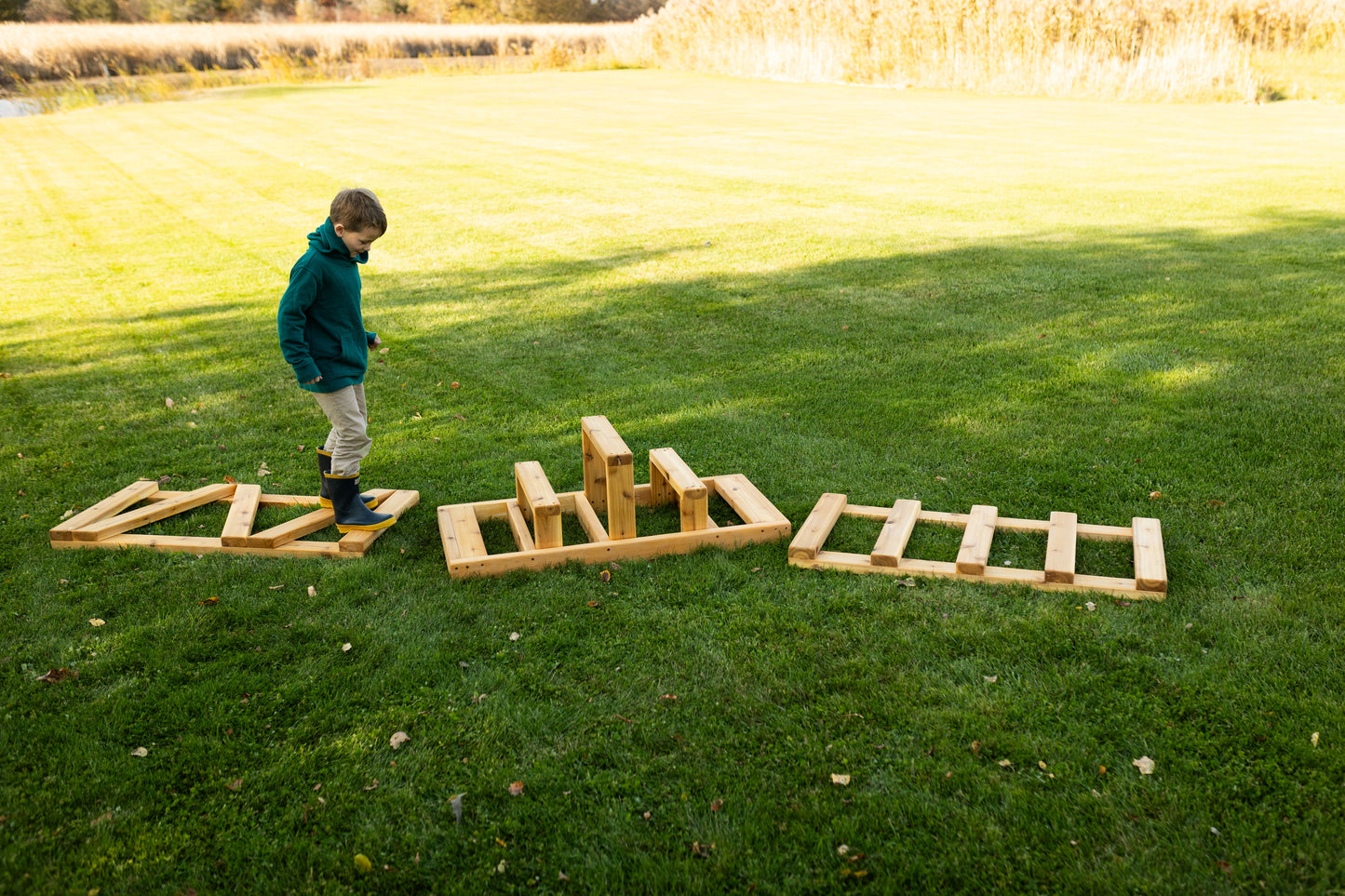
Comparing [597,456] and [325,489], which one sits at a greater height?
[597,456]

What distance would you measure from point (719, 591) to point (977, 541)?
1326 millimetres

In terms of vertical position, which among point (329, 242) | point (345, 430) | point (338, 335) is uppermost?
point (329, 242)

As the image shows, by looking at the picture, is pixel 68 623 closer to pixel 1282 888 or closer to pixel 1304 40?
pixel 1282 888

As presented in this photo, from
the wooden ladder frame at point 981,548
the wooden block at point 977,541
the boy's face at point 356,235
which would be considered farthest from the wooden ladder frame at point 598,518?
the boy's face at point 356,235

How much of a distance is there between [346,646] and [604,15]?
73895mm

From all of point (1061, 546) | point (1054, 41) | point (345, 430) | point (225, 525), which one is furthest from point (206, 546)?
point (1054, 41)

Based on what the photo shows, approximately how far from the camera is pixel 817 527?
15.9 ft

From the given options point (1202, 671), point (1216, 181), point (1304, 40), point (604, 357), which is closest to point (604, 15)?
point (1304, 40)

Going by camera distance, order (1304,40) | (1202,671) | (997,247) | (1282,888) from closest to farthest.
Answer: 1. (1282,888)
2. (1202,671)
3. (997,247)
4. (1304,40)

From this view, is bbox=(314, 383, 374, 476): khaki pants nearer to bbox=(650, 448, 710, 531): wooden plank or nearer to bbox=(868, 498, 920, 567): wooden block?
bbox=(650, 448, 710, 531): wooden plank

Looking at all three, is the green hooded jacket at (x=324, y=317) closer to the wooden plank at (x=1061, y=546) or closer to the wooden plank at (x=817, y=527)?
the wooden plank at (x=817, y=527)

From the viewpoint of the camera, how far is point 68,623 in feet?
13.8

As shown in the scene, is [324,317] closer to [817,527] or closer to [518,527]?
[518,527]

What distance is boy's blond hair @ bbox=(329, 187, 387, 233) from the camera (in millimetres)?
4535
